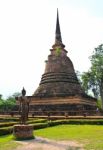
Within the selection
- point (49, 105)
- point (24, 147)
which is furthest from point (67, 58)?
point (24, 147)

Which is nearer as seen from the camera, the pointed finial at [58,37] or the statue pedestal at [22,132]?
the statue pedestal at [22,132]

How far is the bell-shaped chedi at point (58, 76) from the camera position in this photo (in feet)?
133

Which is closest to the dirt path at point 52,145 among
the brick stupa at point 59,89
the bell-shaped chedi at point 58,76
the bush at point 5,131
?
the bush at point 5,131

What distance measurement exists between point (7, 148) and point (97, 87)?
32.5 meters

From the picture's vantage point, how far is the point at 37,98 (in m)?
39.8

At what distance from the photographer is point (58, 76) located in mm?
41906

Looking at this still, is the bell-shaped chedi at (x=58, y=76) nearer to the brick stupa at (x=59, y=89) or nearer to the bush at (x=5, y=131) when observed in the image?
the brick stupa at (x=59, y=89)

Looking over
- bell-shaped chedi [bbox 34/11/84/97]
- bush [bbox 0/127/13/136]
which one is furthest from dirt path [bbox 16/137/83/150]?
bell-shaped chedi [bbox 34/11/84/97]

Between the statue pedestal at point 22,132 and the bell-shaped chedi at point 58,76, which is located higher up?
the bell-shaped chedi at point 58,76

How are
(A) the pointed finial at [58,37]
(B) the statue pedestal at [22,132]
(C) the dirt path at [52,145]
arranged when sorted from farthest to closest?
1. (A) the pointed finial at [58,37]
2. (B) the statue pedestal at [22,132]
3. (C) the dirt path at [52,145]

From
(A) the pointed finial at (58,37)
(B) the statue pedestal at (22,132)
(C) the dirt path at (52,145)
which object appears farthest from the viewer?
(A) the pointed finial at (58,37)

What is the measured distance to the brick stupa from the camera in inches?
1457

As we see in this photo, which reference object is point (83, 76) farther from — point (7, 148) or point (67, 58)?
point (7, 148)

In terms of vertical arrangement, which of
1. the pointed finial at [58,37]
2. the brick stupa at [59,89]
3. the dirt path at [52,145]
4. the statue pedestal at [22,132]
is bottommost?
the dirt path at [52,145]
